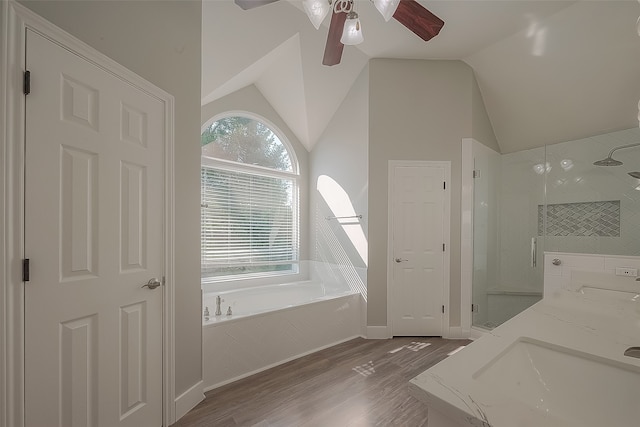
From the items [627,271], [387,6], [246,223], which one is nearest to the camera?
[387,6]

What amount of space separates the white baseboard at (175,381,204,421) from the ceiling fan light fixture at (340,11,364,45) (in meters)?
2.59

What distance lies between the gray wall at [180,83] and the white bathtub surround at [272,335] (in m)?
0.18

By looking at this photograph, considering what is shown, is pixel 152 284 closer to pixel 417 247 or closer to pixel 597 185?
pixel 417 247

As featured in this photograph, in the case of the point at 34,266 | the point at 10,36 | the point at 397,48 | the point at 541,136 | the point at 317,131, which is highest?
the point at 397,48

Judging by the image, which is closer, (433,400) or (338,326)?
(433,400)

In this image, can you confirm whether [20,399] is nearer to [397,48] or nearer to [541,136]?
[397,48]

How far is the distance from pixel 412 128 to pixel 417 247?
1.32 meters

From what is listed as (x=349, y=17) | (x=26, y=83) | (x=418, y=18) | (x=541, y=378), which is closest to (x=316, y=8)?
(x=349, y=17)

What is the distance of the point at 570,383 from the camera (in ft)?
2.66

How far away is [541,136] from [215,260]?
3.99 meters

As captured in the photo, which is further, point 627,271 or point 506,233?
point 506,233

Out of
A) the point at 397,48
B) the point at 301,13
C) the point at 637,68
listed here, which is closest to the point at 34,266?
the point at 301,13

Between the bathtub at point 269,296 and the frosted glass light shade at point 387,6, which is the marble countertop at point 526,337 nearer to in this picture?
the frosted glass light shade at point 387,6

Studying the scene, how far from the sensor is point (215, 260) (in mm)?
3375
